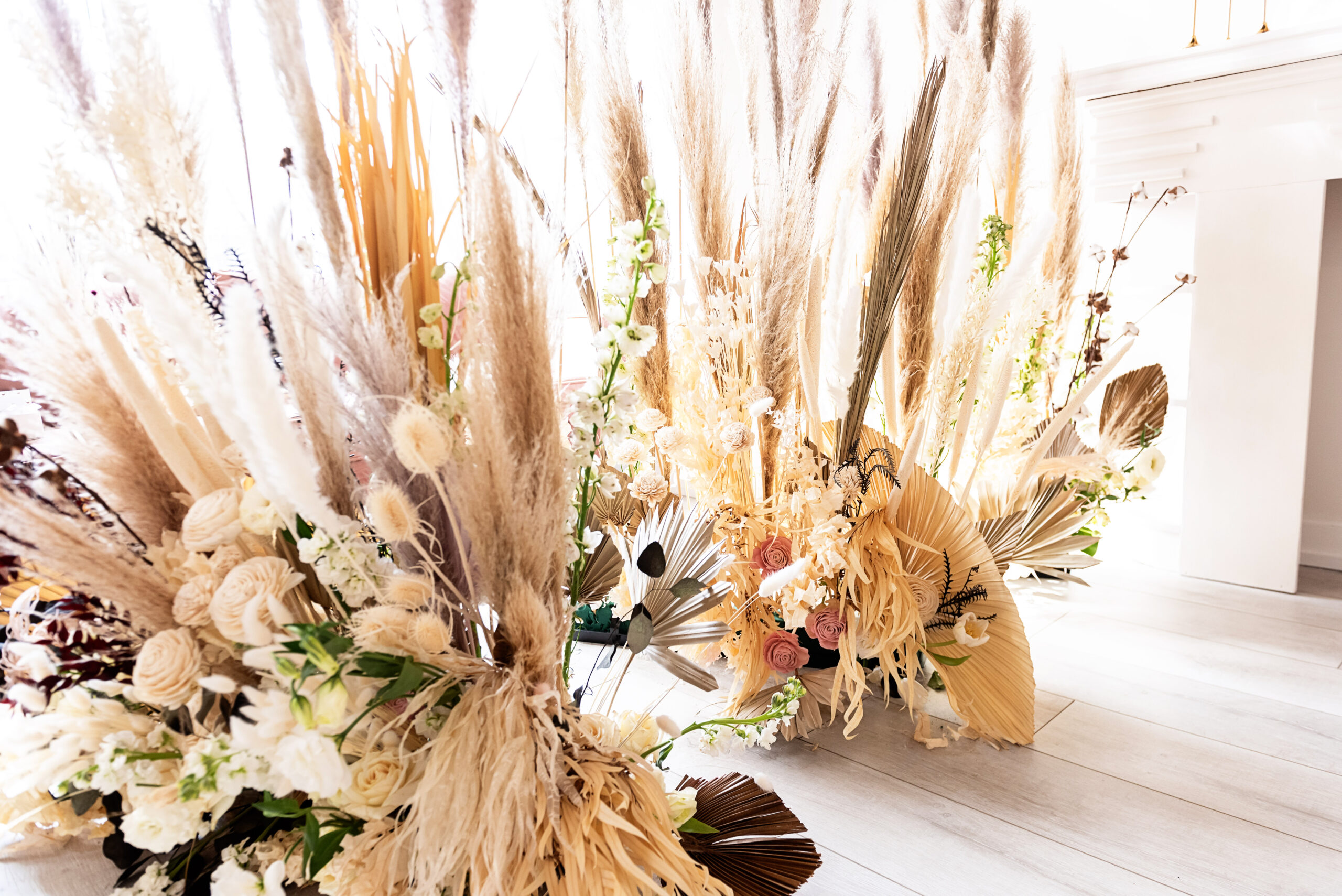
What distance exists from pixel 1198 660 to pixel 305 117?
51.1 inches

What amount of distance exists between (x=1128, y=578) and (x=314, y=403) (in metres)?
1.57

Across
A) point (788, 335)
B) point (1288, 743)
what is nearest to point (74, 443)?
point (788, 335)

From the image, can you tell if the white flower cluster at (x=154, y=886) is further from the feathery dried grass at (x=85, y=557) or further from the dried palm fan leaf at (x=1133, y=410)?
the dried palm fan leaf at (x=1133, y=410)

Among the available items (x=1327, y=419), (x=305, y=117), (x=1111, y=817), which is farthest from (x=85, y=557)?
(x=1327, y=419)

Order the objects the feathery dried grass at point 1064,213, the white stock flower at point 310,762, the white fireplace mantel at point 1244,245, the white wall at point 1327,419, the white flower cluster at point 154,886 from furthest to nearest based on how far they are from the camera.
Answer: the white wall at point 1327,419
the white fireplace mantel at point 1244,245
the feathery dried grass at point 1064,213
the white flower cluster at point 154,886
the white stock flower at point 310,762

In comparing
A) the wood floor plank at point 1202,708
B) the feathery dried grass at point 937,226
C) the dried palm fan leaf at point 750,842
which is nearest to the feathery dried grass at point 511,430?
the dried palm fan leaf at point 750,842

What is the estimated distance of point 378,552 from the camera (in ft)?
1.73

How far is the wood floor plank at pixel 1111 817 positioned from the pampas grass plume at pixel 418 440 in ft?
1.84

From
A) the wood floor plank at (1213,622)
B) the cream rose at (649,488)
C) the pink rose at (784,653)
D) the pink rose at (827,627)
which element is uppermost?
the cream rose at (649,488)

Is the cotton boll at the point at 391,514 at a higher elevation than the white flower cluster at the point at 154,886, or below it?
higher

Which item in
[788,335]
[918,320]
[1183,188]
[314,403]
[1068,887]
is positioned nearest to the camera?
[314,403]

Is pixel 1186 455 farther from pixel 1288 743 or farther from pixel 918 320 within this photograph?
pixel 918 320

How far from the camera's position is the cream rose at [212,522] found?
1.53 feet

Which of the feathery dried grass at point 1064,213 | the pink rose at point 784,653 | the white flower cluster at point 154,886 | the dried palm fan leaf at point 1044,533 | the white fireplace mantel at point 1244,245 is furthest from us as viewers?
the white fireplace mantel at point 1244,245
